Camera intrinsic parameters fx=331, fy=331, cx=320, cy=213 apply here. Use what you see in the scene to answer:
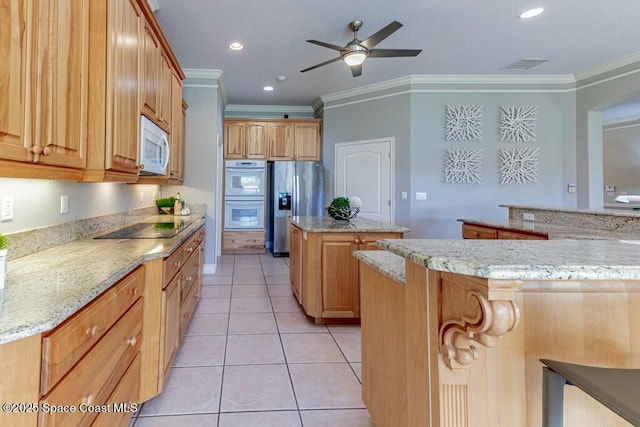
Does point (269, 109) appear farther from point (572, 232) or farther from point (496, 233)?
point (572, 232)

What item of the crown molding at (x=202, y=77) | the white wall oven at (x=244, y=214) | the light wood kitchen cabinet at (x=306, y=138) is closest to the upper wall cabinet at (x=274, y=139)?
the light wood kitchen cabinet at (x=306, y=138)

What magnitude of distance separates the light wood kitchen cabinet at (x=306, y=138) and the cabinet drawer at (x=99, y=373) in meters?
4.87

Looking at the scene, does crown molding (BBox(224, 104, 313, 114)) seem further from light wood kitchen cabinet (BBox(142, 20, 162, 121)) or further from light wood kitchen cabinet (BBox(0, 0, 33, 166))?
light wood kitchen cabinet (BBox(0, 0, 33, 166))

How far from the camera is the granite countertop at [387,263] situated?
1.25m

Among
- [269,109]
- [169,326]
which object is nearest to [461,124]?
[269,109]

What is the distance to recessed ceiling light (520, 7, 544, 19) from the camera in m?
3.11

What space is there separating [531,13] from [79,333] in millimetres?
4190

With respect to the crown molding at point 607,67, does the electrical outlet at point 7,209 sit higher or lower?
lower

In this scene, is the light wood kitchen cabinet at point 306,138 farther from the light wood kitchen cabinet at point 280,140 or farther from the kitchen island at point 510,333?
the kitchen island at point 510,333

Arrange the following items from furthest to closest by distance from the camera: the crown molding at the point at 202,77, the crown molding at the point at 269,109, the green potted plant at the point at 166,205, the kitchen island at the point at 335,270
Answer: the crown molding at the point at 269,109
the crown molding at the point at 202,77
the green potted plant at the point at 166,205
the kitchen island at the point at 335,270

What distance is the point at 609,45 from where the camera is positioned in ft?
12.6

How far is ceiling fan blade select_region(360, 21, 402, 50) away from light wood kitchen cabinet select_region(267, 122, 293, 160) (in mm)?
3201

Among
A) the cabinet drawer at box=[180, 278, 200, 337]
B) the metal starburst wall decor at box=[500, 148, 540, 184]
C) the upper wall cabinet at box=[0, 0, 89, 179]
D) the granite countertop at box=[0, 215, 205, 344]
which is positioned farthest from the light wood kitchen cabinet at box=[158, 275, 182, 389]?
the metal starburst wall decor at box=[500, 148, 540, 184]

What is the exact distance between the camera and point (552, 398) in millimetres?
829
